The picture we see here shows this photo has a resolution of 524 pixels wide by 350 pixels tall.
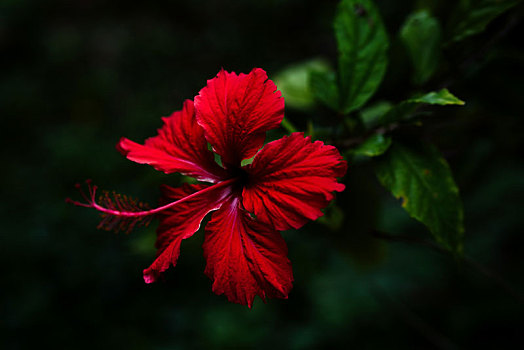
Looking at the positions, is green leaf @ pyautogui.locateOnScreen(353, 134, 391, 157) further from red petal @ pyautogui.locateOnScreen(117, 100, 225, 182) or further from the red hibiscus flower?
red petal @ pyautogui.locateOnScreen(117, 100, 225, 182)

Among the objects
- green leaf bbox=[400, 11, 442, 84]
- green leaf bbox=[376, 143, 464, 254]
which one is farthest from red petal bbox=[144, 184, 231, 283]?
green leaf bbox=[400, 11, 442, 84]

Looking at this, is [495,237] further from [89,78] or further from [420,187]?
[89,78]

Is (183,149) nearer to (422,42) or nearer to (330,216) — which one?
(330,216)

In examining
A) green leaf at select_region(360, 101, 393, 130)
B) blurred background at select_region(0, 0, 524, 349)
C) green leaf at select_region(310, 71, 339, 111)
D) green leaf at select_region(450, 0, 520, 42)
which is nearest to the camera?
green leaf at select_region(450, 0, 520, 42)

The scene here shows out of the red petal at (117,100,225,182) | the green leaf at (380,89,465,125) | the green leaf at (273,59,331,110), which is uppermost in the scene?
the red petal at (117,100,225,182)

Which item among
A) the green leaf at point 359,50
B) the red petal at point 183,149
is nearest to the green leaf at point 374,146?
the green leaf at point 359,50

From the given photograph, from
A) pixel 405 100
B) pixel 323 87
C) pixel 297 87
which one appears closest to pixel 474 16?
pixel 405 100
